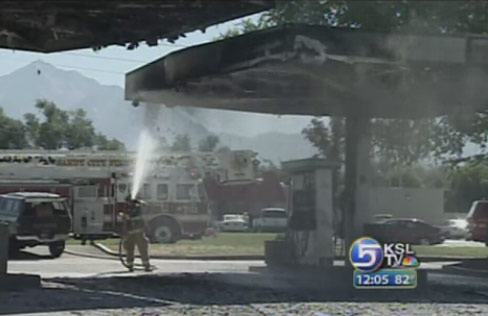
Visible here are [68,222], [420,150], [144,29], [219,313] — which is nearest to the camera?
[219,313]

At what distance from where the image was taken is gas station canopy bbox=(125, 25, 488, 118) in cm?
1363

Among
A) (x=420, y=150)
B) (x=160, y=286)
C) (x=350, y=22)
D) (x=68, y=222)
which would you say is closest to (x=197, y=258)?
(x=68, y=222)

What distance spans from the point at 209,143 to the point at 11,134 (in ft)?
91.5

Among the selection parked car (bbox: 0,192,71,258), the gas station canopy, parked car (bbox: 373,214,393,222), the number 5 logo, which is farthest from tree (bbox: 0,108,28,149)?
the number 5 logo

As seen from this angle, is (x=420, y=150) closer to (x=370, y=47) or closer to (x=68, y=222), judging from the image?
(x=370, y=47)

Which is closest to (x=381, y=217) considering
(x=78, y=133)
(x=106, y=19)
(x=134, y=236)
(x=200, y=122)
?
(x=200, y=122)

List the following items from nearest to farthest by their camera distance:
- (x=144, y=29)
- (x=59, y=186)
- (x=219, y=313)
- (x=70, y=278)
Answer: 1. (x=219, y=313)
2. (x=144, y=29)
3. (x=70, y=278)
4. (x=59, y=186)

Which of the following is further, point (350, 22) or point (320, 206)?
point (320, 206)

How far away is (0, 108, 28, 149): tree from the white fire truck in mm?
19197

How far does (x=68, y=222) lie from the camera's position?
22.2 m

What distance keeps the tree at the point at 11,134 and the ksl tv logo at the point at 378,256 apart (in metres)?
33.6

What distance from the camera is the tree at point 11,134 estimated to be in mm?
46219

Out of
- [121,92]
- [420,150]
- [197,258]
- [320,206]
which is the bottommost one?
[197,258]

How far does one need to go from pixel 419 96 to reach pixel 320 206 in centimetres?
291
